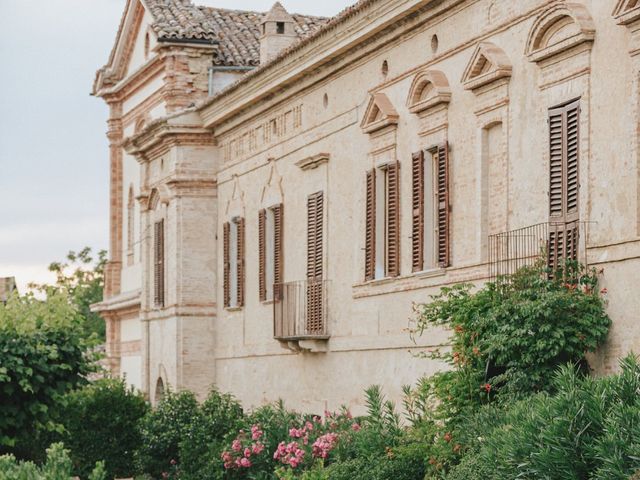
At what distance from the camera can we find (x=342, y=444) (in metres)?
21.7

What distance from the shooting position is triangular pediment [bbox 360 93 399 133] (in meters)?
24.2

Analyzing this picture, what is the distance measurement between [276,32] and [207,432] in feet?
30.0

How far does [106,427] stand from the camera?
33.5 metres

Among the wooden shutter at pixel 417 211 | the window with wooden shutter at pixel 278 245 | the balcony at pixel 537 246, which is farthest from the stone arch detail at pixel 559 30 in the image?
the window with wooden shutter at pixel 278 245

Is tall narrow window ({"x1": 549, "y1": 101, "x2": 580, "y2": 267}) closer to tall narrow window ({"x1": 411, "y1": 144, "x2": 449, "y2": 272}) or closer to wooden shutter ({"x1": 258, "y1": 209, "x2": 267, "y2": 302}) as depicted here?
tall narrow window ({"x1": 411, "y1": 144, "x2": 449, "y2": 272})

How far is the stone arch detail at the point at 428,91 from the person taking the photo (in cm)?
2241

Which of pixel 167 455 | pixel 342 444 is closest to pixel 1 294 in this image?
pixel 167 455

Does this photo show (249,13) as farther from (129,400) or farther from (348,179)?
(348,179)

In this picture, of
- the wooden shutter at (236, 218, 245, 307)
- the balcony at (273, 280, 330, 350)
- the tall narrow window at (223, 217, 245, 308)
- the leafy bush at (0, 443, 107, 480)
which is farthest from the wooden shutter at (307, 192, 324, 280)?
the leafy bush at (0, 443, 107, 480)

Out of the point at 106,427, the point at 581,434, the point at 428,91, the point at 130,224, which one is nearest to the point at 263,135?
the point at 106,427

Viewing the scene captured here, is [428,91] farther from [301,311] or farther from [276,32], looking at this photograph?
[276,32]

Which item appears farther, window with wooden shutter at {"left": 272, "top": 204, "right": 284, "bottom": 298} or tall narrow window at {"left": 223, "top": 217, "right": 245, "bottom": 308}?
tall narrow window at {"left": 223, "top": 217, "right": 245, "bottom": 308}

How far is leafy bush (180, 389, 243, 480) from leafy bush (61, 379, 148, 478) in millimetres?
3448

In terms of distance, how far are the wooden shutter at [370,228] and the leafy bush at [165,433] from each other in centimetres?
583
